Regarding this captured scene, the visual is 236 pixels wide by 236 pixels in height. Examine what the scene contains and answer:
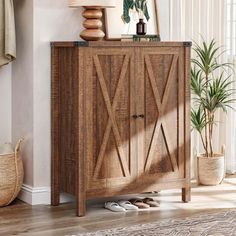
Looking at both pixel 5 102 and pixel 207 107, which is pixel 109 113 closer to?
pixel 5 102

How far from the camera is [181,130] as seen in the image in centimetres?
504

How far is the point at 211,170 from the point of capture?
570 centimetres

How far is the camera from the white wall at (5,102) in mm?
5191

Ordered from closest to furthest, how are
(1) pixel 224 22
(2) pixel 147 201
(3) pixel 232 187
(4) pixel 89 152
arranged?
(4) pixel 89 152
(2) pixel 147 201
(3) pixel 232 187
(1) pixel 224 22

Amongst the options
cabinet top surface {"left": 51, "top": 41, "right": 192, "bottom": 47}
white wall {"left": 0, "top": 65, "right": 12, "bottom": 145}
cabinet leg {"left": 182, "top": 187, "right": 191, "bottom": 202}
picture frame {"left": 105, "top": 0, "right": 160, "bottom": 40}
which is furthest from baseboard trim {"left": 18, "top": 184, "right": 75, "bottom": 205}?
picture frame {"left": 105, "top": 0, "right": 160, "bottom": 40}

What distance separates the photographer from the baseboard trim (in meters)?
5.00

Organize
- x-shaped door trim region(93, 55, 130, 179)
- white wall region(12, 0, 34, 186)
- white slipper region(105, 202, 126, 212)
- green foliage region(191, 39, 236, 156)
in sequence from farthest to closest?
green foliage region(191, 39, 236, 156) < white wall region(12, 0, 34, 186) < white slipper region(105, 202, 126, 212) < x-shaped door trim region(93, 55, 130, 179)

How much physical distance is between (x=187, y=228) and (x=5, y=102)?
1.74 metres

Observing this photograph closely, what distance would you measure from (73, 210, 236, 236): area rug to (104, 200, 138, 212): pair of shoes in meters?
0.41

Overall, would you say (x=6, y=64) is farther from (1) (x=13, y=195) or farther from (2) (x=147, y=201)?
(2) (x=147, y=201)

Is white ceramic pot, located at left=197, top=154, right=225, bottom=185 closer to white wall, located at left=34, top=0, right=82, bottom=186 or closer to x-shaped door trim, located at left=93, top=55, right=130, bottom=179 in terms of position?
x-shaped door trim, located at left=93, top=55, right=130, bottom=179

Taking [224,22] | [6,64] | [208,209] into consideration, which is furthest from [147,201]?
[224,22]

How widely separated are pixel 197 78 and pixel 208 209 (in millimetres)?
1288

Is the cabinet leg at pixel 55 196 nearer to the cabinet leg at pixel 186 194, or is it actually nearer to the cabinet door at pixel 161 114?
the cabinet door at pixel 161 114
